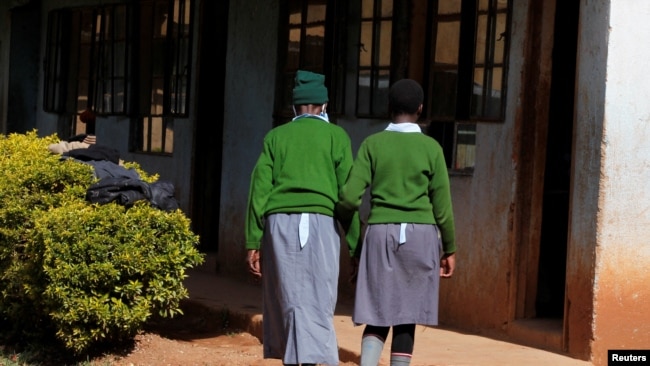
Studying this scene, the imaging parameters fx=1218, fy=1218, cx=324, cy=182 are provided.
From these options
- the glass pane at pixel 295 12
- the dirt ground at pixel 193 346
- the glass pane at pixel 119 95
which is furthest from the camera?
the glass pane at pixel 119 95

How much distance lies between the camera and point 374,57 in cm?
981

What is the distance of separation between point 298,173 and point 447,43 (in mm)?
3366

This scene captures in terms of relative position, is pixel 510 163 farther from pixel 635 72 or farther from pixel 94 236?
pixel 94 236

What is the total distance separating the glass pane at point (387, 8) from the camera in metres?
9.64

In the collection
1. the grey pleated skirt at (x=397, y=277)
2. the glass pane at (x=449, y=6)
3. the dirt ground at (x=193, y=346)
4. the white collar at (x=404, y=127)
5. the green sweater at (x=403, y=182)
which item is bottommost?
the dirt ground at (x=193, y=346)

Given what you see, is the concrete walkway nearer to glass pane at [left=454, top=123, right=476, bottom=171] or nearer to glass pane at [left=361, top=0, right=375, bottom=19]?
glass pane at [left=454, top=123, right=476, bottom=171]

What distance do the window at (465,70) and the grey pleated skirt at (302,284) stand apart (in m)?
2.81

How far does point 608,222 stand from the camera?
734 centimetres

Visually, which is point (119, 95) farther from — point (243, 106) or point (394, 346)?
point (394, 346)

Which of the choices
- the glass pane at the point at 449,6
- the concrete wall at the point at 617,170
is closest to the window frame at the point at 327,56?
the glass pane at the point at 449,6

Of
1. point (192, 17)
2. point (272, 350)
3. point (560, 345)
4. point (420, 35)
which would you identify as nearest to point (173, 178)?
point (192, 17)

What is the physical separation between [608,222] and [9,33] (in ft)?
36.2

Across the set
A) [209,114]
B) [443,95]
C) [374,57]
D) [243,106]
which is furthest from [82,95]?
[443,95]

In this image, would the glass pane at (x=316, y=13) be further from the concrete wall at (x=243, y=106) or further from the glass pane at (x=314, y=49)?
the concrete wall at (x=243, y=106)
